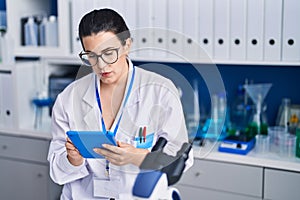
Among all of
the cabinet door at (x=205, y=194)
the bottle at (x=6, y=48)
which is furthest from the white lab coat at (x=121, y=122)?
the bottle at (x=6, y=48)

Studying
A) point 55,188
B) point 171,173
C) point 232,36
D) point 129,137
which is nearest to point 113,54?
point 129,137

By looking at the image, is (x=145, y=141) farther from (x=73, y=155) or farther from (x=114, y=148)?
(x=73, y=155)

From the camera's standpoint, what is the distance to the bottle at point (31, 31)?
7.91ft

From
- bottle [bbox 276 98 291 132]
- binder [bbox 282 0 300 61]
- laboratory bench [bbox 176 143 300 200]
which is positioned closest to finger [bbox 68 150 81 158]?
laboratory bench [bbox 176 143 300 200]

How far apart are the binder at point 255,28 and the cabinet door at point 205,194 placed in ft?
2.08

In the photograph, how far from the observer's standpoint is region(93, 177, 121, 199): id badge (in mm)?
1188

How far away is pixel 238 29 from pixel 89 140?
115cm

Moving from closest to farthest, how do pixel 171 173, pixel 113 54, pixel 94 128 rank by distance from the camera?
pixel 171 173
pixel 113 54
pixel 94 128

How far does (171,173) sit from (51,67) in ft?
6.10

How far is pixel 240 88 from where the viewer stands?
221cm

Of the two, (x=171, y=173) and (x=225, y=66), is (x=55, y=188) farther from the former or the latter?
(x=171, y=173)

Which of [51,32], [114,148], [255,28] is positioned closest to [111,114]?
[114,148]

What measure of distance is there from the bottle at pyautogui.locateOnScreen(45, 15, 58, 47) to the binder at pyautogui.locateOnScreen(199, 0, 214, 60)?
900mm

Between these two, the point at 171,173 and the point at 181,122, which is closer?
the point at 171,173
